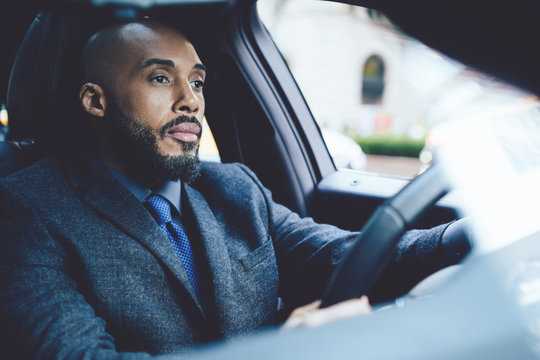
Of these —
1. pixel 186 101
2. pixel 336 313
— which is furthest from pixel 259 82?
pixel 336 313

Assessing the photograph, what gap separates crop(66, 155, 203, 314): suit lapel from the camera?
1.34 m

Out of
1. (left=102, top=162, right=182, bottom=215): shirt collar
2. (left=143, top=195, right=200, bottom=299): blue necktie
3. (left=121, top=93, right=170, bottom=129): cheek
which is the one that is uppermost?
(left=121, top=93, right=170, bottom=129): cheek

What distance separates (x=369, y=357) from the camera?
65 centimetres

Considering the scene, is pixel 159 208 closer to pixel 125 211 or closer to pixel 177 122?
pixel 125 211

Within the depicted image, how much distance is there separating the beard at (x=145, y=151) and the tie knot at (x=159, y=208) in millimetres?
64

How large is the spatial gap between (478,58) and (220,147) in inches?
64.5

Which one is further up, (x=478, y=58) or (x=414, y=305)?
(x=478, y=58)

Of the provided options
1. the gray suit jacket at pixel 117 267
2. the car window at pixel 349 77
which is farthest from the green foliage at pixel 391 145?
the gray suit jacket at pixel 117 267

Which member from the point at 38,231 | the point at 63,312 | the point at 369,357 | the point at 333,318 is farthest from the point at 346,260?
the point at 38,231

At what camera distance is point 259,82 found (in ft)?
7.44

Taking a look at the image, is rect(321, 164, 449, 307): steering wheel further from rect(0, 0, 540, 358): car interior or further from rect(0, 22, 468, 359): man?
rect(0, 22, 468, 359): man

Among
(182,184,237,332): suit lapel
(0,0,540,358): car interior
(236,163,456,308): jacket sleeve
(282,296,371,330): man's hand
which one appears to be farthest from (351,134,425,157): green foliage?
(282,296,371,330): man's hand

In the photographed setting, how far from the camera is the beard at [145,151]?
148 centimetres

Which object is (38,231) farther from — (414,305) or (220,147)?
(220,147)
